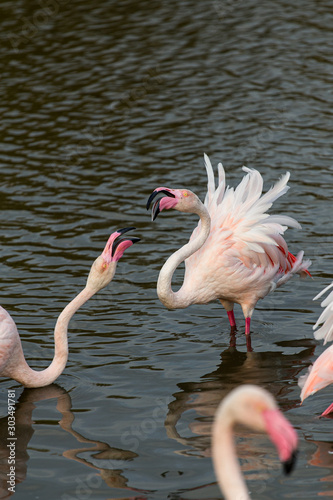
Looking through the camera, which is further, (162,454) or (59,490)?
(162,454)

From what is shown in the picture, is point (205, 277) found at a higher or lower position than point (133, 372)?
higher

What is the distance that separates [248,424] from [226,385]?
4024 mm

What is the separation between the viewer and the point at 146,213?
36.0 feet

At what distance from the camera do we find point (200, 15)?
65.6 ft

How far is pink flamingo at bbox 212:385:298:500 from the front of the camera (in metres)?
3.10

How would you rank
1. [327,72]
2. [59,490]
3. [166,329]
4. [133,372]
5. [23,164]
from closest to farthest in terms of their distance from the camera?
1. [59,490]
2. [133,372]
3. [166,329]
4. [23,164]
5. [327,72]

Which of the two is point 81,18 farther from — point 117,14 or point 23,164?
point 23,164

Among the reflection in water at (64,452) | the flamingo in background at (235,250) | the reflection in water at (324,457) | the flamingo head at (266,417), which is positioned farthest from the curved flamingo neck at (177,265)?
the flamingo head at (266,417)

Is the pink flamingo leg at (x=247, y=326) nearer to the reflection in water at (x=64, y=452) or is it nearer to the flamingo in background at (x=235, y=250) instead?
the flamingo in background at (x=235, y=250)

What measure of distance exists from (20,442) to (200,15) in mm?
15323

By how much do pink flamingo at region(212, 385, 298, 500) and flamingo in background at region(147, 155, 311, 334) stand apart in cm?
423

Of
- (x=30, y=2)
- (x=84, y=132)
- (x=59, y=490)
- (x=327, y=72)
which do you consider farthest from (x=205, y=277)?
(x=30, y=2)

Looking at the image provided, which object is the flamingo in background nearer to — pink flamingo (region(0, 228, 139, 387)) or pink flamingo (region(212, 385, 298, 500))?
pink flamingo (region(0, 228, 139, 387))

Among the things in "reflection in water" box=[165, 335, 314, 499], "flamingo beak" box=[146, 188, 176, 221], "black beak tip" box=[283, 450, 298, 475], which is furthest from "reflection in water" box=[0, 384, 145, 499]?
"black beak tip" box=[283, 450, 298, 475]
